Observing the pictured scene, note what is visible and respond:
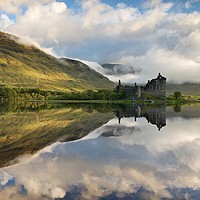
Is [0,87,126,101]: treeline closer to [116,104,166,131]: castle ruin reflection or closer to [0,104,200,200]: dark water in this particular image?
[116,104,166,131]: castle ruin reflection

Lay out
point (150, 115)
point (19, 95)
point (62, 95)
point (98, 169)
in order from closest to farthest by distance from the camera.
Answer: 1. point (98, 169)
2. point (150, 115)
3. point (62, 95)
4. point (19, 95)

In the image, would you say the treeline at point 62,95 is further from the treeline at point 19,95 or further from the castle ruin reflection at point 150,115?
the castle ruin reflection at point 150,115

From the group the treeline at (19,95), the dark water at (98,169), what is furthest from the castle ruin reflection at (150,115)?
the treeline at (19,95)

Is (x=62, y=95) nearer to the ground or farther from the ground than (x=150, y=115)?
farther from the ground

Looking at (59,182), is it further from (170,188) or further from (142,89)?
(142,89)

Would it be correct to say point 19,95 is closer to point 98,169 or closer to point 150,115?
point 150,115

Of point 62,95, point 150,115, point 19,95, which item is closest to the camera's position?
point 150,115

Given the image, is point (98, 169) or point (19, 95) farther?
point (19, 95)

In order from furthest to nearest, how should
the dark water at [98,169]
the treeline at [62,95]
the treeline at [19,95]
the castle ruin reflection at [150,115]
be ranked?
the treeline at [19,95], the treeline at [62,95], the castle ruin reflection at [150,115], the dark water at [98,169]

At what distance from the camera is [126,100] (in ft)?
476

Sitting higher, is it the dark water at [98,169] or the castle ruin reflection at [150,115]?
the dark water at [98,169]

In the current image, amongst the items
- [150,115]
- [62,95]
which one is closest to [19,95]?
[62,95]

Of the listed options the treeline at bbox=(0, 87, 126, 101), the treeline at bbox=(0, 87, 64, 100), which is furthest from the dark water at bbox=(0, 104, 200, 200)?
the treeline at bbox=(0, 87, 64, 100)

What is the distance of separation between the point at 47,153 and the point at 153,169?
6583 mm
